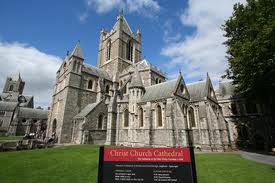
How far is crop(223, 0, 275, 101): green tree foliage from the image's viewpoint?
47.9ft

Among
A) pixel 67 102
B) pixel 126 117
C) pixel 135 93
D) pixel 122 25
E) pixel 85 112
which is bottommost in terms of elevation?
pixel 126 117

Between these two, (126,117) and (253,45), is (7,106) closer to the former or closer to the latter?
(126,117)

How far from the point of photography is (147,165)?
3.89 m

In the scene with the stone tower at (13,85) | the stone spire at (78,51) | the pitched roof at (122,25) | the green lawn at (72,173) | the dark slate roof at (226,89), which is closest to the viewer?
the green lawn at (72,173)

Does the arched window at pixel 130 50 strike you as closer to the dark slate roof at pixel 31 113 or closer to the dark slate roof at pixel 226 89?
the dark slate roof at pixel 226 89

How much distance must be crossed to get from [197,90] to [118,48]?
2441cm

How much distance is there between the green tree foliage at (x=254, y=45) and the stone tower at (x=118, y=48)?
2681 centimetres

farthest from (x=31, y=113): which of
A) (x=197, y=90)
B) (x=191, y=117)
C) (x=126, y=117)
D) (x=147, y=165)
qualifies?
(x=147, y=165)

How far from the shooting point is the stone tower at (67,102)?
2638cm

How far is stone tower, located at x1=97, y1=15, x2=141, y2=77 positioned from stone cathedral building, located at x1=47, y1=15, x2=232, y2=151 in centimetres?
798

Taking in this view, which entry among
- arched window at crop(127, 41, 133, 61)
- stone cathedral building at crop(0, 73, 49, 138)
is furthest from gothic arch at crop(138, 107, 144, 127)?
stone cathedral building at crop(0, 73, 49, 138)

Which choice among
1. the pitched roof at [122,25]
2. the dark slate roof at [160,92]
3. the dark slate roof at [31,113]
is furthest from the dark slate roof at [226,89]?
the dark slate roof at [31,113]

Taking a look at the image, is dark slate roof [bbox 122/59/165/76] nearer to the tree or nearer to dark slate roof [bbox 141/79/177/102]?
dark slate roof [bbox 141/79/177/102]

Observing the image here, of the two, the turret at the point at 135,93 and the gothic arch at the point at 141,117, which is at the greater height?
the turret at the point at 135,93
